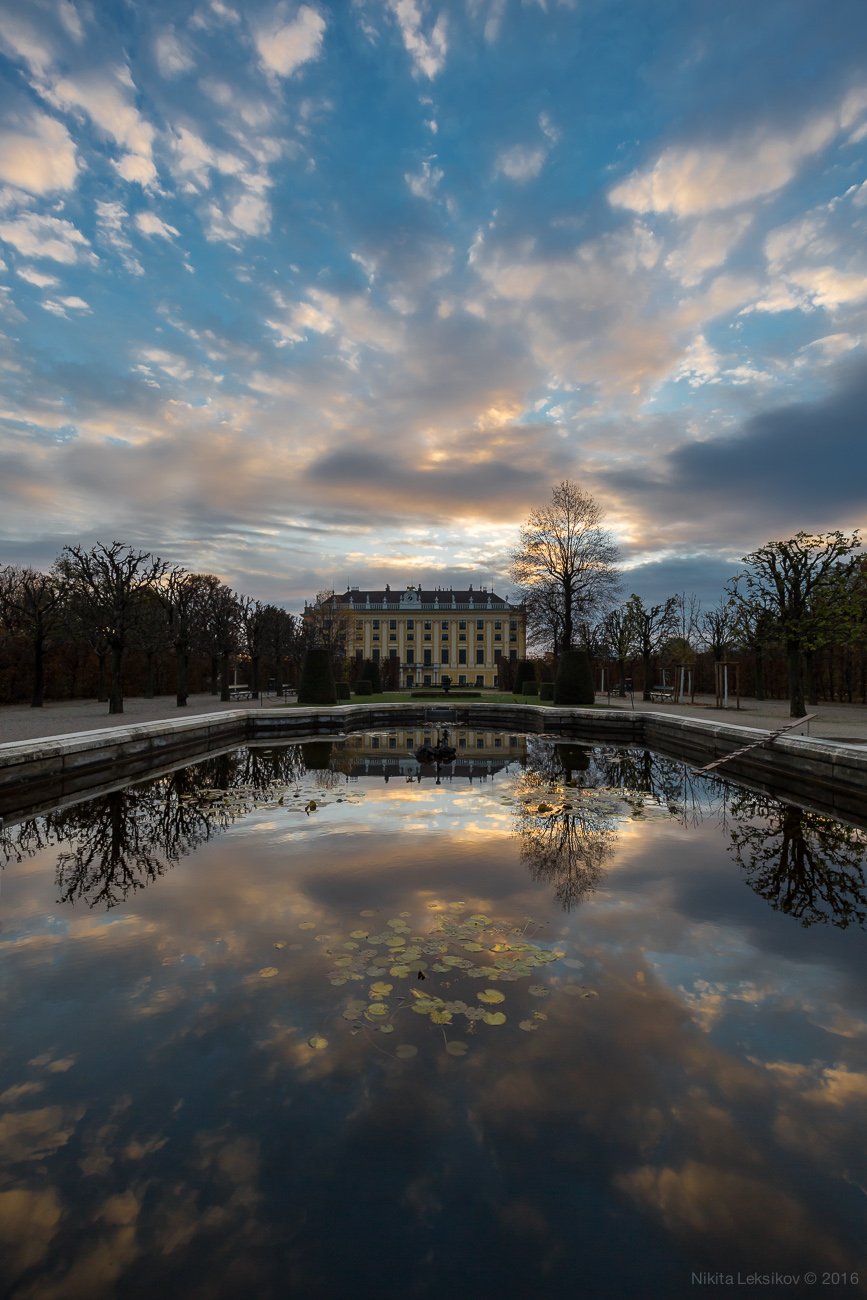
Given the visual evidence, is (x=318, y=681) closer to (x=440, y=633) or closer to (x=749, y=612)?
(x=749, y=612)

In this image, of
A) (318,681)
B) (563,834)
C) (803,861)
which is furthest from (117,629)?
(803,861)

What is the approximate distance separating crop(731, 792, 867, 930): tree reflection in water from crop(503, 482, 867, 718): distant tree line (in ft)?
43.4

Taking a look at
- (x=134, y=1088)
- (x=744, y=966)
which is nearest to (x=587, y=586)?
(x=744, y=966)

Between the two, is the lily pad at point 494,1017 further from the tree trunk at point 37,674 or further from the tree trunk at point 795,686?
the tree trunk at point 37,674

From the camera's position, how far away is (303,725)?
23516 millimetres

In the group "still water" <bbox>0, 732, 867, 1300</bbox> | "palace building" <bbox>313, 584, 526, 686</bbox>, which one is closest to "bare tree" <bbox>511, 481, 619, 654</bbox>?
"still water" <bbox>0, 732, 867, 1300</bbox>

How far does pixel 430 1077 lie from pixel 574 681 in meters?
26.1

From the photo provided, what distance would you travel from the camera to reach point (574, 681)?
93.8ft

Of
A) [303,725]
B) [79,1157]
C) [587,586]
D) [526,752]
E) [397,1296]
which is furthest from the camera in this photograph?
[587,586]

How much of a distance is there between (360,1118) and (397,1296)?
0.85 meters

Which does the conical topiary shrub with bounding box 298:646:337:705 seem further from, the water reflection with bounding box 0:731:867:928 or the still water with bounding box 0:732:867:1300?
the still water with bounding box 0:732:867:1300

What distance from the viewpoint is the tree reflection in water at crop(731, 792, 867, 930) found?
5.98m

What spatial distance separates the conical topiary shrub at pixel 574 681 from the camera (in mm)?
28594

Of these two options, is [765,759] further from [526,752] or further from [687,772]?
[526,752]
